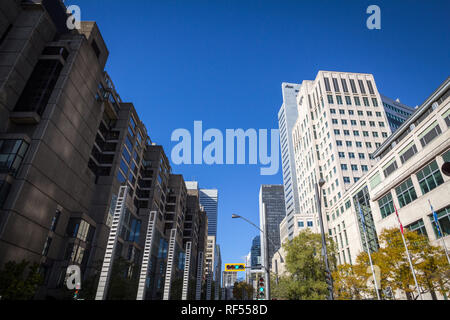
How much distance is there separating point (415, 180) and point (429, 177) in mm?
2845

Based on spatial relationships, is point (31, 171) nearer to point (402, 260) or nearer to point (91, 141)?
point (91, 141)

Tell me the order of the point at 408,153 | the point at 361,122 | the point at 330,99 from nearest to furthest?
the point at 408,153
the point at 361,122
the point at 330,99

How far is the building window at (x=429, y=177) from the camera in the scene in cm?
3280

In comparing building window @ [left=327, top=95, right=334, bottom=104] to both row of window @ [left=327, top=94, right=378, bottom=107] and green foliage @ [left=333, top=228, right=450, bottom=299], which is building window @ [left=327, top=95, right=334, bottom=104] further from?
green foliage @ [left=333, top=228, right=450, bottom=299]

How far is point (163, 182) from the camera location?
91.1m

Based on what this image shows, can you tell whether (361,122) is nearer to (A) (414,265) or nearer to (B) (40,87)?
(A) (414,265)

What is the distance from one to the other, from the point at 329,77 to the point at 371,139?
28.7 m

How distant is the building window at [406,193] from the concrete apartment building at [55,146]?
36.8 metres

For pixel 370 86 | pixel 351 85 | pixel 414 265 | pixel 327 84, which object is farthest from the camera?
pixel 370 86

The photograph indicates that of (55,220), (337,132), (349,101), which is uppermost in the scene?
(349,101)

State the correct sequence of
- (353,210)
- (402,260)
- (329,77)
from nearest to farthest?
(402,260), (353,210), (329,77)

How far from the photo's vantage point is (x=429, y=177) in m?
34.2
